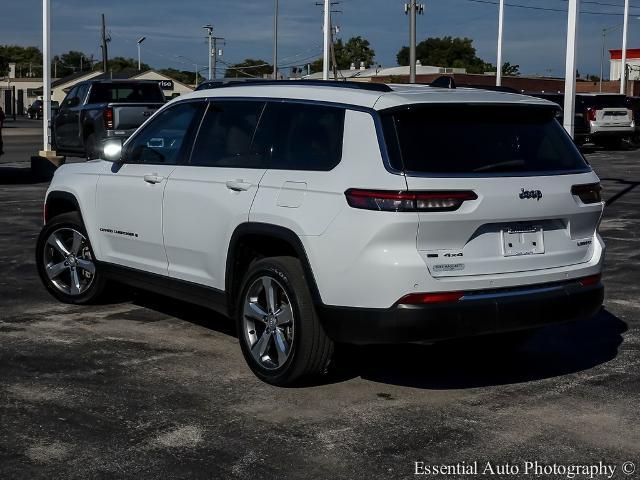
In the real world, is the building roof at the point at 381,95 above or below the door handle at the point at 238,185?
above

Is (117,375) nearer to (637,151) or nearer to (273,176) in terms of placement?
(273,176)

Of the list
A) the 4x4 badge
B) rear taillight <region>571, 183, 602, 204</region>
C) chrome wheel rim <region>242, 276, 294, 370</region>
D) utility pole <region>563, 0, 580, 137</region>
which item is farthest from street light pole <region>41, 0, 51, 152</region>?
the 4x4 badge

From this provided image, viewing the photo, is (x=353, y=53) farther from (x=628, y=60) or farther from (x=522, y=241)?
(x=522, y=241)

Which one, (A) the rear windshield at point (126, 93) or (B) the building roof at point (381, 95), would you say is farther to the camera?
(A) the rear windshield at point (126, 93)

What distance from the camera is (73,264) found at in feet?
27.6

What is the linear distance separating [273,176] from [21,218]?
9025mm

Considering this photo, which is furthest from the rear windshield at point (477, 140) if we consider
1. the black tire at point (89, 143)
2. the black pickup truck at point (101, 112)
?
the black tire at point (89, 143)

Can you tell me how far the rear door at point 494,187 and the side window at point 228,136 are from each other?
119 centimetres

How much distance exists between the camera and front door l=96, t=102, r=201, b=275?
715 centimetres

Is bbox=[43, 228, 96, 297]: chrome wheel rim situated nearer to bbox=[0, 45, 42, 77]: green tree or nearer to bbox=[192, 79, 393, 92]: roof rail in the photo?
bbox=[192, 79, 393, 92]: roof rail

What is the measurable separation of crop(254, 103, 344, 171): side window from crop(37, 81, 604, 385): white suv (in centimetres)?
1

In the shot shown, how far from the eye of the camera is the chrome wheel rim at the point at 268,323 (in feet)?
19.9

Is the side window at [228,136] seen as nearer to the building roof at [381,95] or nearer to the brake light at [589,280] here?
the building roof at [381,95]

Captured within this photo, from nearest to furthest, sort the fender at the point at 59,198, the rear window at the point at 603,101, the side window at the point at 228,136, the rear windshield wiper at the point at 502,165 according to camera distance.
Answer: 1. the rear windshield wiper at the point at 502,165
2. the side window at the point at 228,136
3. the fender at the point at 59,198
4. the rear window at the point at 603,101
